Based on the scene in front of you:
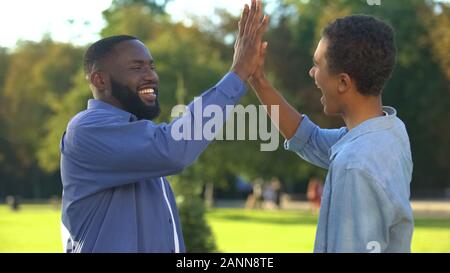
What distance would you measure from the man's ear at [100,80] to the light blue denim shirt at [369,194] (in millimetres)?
1204

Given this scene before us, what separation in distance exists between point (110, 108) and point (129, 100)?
3.9 inches

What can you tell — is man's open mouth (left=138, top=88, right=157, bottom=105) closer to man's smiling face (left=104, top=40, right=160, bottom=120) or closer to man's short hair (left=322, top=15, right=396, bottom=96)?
man's smiling face (left=104, top=40, right=160, bottom=120)

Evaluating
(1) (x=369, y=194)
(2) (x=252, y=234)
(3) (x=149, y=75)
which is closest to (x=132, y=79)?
(3) (x=149, y=75)

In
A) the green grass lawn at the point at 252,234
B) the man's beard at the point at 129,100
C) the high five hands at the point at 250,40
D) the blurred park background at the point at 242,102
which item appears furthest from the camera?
the blurred park background at the point at 242,102

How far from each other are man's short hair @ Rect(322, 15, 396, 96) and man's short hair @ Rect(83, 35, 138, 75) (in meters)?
1.07

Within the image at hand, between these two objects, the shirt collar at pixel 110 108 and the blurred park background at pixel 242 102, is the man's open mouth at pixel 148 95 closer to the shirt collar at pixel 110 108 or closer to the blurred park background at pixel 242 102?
the shirt collar at pixel 110 108

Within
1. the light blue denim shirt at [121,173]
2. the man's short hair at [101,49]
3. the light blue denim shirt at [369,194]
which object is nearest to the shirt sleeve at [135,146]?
the light blue denim shirt at [121,173]

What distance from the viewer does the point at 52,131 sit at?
1379 inches

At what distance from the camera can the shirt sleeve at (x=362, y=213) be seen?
2.58m

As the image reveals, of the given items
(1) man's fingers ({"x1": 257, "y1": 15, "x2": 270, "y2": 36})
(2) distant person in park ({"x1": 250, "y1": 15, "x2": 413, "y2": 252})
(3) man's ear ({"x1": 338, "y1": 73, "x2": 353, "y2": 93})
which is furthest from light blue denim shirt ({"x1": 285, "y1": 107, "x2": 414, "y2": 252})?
(1) man's fingers ({"x1": 257, "y1": 15, "x2": 270, "y2": 36})
